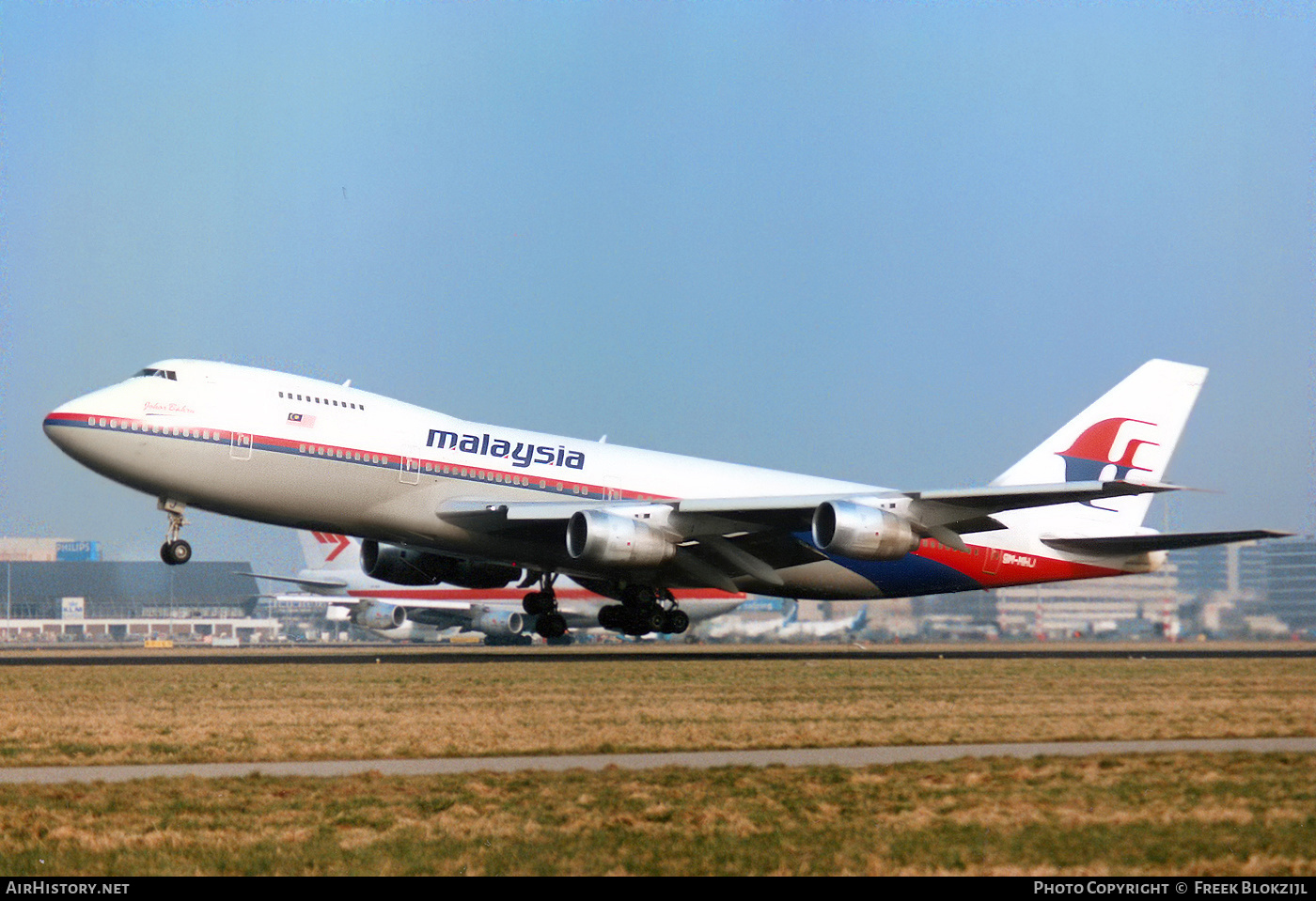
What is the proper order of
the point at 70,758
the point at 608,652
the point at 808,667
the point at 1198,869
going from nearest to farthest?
the point at 1198,869
the point at 70,758
the point at 808,667
the point at 608,652

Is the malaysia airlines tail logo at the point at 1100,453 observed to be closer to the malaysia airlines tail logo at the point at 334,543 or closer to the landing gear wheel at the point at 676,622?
the landing gear wheel at the point at 676,622

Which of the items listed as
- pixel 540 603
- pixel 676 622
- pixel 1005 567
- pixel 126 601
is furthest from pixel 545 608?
pixel 126 601

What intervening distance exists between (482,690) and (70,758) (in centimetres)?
1020

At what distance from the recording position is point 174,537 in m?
33.6

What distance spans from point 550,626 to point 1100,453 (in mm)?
16766

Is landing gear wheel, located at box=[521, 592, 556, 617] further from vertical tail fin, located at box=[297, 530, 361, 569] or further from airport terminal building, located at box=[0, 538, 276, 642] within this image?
airport terminal building, located at box=[0, 538, 276, 642]

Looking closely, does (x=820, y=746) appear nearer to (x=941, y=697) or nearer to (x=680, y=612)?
(x=941, y=697)

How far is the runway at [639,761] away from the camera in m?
16.3

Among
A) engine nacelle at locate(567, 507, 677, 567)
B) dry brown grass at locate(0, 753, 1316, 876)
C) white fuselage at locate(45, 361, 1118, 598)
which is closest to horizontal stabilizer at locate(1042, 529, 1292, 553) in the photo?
white fuselage at locate(45, 361, 1118, 598)

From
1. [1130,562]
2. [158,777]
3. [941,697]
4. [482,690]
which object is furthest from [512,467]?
[158,777]

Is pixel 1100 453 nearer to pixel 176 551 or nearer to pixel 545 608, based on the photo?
pixel 545 608

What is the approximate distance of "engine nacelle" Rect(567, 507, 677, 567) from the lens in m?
34.2

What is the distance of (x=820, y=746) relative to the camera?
1894cm

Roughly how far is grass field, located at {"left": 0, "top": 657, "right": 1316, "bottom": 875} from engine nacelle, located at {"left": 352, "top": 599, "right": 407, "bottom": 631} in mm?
47121
